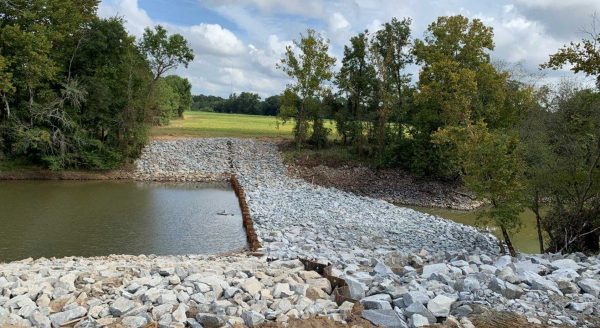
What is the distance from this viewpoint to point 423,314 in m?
5.96

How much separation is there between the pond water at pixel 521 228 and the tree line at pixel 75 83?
57.7 ft

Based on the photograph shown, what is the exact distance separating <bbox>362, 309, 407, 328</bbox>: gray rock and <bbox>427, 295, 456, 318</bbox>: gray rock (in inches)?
18.8

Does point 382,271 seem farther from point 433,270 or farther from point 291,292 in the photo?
point 291,292

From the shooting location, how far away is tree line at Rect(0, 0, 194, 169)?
2438cm

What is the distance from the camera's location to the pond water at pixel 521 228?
49.4 feet

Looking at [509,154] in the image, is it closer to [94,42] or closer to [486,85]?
[486,85]

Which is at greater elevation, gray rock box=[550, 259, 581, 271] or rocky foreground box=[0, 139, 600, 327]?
gray rock box=[550, 259, 581, 271]

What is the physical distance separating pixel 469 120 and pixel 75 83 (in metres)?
20.9

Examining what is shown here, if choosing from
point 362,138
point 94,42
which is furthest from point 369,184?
point 94,42

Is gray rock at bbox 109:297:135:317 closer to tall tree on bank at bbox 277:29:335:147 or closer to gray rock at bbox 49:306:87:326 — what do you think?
gray rock at bbox 49:306:87:326

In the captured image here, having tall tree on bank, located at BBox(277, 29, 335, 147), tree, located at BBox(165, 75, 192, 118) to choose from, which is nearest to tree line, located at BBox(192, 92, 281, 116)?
tree, located at BBox(165, 75, 192, 118)

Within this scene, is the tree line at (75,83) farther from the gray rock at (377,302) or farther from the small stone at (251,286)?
the gray rock at (377,302)

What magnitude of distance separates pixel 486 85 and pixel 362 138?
8387 mm

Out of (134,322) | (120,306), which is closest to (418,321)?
(134,322)
